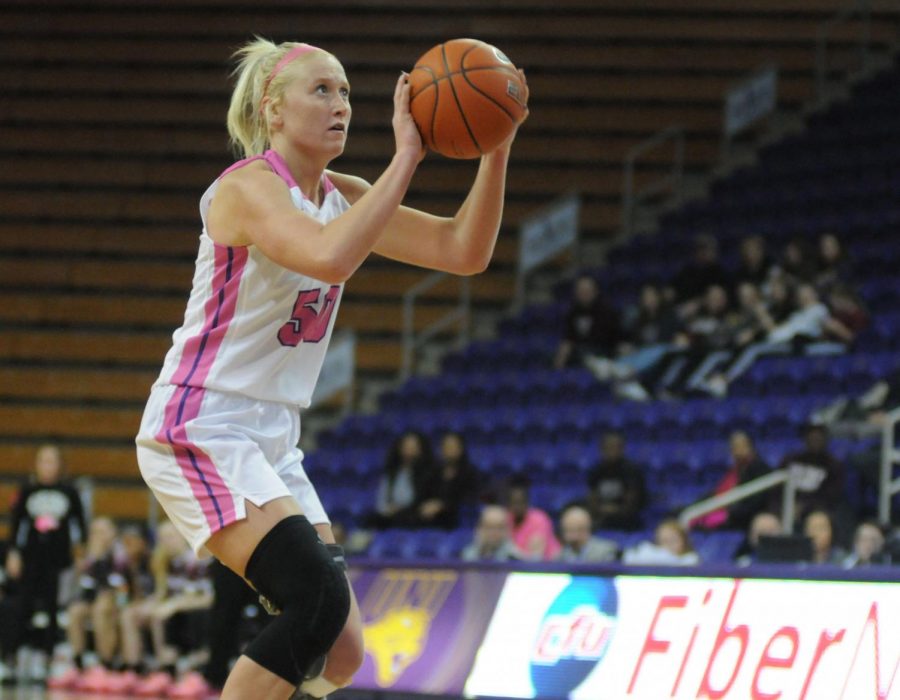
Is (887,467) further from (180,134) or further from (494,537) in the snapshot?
(180,134)

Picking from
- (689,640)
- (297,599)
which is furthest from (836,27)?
(297,599)

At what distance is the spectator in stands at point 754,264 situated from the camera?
11.9m

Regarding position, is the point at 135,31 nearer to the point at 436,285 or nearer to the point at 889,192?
the point at 436,285

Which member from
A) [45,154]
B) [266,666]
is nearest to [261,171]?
[266,666]

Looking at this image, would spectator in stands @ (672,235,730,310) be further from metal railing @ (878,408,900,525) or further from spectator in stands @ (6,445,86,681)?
spectator in stands @ (6,445,86,681)

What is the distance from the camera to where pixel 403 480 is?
37.7 ft

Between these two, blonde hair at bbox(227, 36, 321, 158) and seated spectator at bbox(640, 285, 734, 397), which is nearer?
blonde hair at bbox(227, 36, 321, 158)

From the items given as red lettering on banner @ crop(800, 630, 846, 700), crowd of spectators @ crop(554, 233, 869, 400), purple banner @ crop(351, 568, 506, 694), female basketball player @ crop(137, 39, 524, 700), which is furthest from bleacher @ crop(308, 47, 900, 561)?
female basketball player @ crop(137, 39, 524, 700)

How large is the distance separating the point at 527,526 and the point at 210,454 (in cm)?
673

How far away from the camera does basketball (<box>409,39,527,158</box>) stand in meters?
3.51

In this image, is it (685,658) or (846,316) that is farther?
(846,316)

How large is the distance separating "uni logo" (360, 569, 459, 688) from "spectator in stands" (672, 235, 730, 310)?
15.6ft

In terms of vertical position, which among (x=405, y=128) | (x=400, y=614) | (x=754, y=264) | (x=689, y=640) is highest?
(x=405, y=128)

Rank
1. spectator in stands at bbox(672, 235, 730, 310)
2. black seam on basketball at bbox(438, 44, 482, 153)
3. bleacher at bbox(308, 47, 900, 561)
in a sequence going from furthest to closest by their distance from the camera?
spectator in stands at bbox(672, 235, 730, 310) → bleacher at bbox(308, 47, 900, 561) → black seam on basketball at bbox(438, 44, 482, 153)
